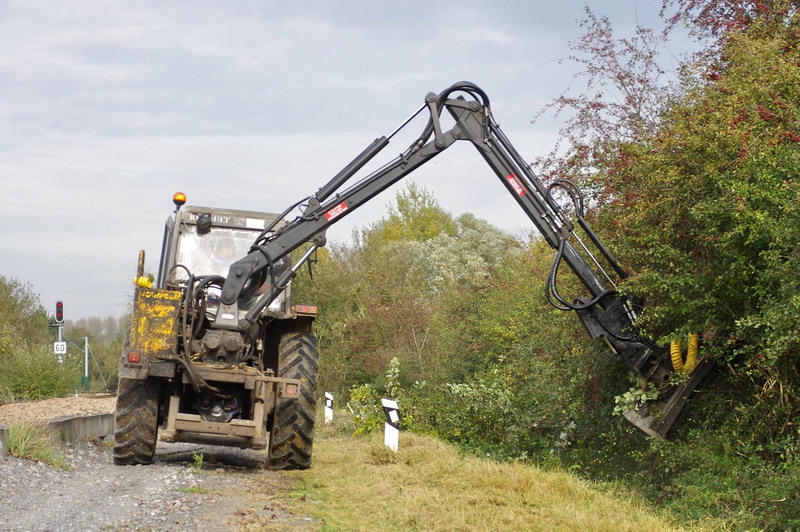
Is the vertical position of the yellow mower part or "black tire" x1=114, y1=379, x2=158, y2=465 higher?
the yellow mower part

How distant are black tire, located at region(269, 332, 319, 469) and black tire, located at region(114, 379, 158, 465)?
1.48m

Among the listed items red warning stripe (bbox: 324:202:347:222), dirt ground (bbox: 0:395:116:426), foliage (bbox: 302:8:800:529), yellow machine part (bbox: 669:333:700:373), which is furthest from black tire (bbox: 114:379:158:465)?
dirt ground (bbox: 0:395:116:426)

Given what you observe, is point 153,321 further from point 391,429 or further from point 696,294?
point 696,294

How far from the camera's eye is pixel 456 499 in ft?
27.2

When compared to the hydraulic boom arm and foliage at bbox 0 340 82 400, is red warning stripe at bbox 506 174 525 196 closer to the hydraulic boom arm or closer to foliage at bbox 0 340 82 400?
the hydraulic boom arm

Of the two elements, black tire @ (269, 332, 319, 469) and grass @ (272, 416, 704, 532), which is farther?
black tire @ (269, 332, 319, 469)

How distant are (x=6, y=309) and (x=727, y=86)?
39.6 meters

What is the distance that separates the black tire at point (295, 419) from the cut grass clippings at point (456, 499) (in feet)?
1.40

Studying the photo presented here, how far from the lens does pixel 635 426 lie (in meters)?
10.3

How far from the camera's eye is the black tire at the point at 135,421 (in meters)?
11.3

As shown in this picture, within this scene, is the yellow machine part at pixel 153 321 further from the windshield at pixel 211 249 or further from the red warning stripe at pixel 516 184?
the red warning stripe at pixel 516 184

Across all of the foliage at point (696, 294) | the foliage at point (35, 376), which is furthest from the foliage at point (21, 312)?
the foliage at point (696, 294)

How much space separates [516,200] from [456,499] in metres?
3.94

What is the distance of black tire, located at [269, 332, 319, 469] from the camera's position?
11.6 m
